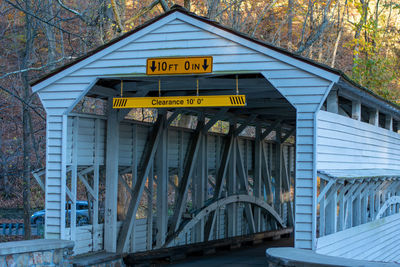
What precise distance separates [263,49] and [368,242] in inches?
238

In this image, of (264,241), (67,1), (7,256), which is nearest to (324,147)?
(7,256)

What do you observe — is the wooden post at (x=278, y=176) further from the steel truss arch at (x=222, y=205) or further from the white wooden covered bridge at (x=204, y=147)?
the white wooden covered bridge at (x=204, y=147)

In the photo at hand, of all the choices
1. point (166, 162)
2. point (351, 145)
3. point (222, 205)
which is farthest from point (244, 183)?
point (351, 145)

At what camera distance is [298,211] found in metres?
9.03

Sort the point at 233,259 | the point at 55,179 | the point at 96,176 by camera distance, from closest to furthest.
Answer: the point at 55,179, the point at 96,176, the point at 233,259

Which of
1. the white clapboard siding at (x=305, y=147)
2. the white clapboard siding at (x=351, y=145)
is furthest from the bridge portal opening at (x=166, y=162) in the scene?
the white clapboard siding at (x=351, y=145)

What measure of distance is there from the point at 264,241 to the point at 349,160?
848 cm

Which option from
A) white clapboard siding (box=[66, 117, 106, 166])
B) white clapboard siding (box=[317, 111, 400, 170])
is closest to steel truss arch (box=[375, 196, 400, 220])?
white clapboard siding (box=[317, 111, 400, 170])

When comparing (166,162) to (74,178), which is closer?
(74,178)

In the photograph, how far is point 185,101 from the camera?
393 inches

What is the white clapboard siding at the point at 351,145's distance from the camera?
9.79m

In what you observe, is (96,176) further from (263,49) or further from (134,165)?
(263,49)

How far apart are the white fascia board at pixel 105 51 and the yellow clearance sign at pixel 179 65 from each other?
0.51 metres

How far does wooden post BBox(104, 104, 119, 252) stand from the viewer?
38.7 feet
